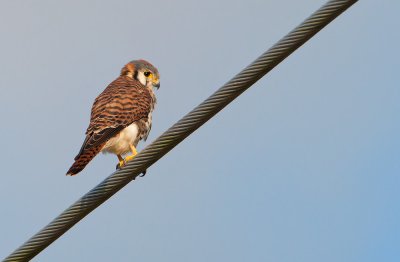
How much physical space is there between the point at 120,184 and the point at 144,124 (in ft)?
10.1

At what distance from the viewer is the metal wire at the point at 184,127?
12.9 ft

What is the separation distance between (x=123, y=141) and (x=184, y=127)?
3019 mm

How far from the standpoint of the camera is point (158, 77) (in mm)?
8719

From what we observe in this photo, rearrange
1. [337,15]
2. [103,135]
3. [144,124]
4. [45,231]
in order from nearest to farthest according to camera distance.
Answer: [337,15] < [45,231] < [103,135] < [144,124]

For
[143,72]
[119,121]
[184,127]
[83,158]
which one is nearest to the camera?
[184,127]

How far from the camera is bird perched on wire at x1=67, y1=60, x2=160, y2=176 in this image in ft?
21.7

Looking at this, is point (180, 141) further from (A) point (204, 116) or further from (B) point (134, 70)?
(B) point (134, 70)

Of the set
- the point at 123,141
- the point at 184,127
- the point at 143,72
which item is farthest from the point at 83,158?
the point at 143,72

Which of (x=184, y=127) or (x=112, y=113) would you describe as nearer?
(x=184, y=127)

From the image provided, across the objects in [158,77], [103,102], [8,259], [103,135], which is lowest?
[8,259]

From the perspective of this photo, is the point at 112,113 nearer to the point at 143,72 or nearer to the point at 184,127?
the point at 143,72

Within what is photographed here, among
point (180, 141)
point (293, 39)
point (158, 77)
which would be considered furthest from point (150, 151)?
point (158, 77)

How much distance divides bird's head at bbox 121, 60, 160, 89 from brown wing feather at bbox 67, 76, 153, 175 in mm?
310

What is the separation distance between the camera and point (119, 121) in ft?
23.4
